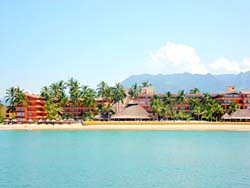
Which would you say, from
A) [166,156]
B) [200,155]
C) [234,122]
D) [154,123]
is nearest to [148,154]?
[166,156]

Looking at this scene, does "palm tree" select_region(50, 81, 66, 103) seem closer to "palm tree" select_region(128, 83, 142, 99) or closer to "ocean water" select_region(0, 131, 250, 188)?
"palm tree" select_region(128, 83, 142, 99)

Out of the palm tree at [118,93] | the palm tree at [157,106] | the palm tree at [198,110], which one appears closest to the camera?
the palm tree at [198,110]

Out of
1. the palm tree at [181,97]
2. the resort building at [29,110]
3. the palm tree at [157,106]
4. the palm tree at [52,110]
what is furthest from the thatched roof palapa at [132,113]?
the resort building at [29,110]

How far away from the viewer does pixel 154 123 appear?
116250 millimetres

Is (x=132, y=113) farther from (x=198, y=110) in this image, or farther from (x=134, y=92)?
(x=198, y=110)

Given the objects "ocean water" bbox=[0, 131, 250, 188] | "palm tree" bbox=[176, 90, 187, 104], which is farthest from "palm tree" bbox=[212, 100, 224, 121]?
"ocean water" bbox=[0, 131, 250, 188]

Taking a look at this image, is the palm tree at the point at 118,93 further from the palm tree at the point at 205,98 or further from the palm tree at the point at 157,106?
the palm tree at the point at 205,98

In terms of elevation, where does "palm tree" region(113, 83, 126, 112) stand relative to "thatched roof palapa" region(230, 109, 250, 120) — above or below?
above

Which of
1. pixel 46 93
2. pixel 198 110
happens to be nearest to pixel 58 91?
pixel 46 93

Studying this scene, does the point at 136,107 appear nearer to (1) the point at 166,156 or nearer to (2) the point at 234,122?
(2) the point at 234,122

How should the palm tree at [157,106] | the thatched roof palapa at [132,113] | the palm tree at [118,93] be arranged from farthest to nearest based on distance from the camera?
the palm tree at [118,93] → the palm tree at [157,106] → the thatched roof palapa at [132,113]


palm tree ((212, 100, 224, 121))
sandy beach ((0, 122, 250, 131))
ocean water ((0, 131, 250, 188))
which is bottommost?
ocean water ((0, 131, 250, 188))

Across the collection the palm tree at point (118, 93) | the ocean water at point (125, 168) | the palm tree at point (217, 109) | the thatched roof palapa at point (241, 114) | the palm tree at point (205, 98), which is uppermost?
the palm tree at point (118, 93)

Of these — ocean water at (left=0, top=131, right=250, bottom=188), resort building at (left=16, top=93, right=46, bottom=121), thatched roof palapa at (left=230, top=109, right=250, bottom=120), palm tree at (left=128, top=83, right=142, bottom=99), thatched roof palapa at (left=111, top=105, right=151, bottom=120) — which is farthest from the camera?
palm tree at (left=128, top=83, right=142, bottom=99)
